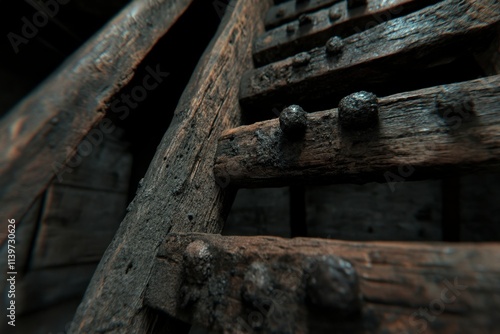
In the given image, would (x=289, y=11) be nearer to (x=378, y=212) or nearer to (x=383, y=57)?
(x=383, y=57)

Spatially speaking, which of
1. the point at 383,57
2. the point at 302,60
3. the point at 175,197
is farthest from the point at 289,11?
the point at 175,197

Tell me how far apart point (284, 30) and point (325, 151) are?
3.03 ft

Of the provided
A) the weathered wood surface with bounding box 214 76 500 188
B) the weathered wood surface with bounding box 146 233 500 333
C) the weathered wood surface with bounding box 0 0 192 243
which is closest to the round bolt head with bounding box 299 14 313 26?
the weathered wood surface with bounding box 214 76 500 188

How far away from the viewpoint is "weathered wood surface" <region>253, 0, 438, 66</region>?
107 cm

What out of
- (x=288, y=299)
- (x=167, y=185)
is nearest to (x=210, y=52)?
(x=167, y=185)

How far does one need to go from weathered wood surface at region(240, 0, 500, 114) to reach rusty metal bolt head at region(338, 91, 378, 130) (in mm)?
303

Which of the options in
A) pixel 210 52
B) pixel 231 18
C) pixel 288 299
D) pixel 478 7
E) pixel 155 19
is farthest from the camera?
pixel 231 18

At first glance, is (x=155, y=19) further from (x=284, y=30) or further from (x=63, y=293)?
(x=63, y=293)

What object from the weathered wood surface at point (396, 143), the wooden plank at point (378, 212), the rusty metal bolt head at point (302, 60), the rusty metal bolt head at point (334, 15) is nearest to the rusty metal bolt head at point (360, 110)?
the weathered wood surface at point (396, 143)

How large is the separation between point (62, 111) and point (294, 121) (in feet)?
2.38

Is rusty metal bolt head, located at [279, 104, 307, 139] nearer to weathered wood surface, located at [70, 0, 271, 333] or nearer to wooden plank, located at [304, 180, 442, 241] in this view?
weathered wood surface, located at [70, 0, 271, 333]

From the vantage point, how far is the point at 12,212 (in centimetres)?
55

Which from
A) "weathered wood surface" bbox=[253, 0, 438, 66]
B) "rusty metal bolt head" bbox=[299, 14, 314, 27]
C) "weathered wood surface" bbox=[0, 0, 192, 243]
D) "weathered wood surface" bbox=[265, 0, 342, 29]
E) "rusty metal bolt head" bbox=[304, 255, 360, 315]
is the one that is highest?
"weathered wood surface" bbox=[265, 0, 342, 29]

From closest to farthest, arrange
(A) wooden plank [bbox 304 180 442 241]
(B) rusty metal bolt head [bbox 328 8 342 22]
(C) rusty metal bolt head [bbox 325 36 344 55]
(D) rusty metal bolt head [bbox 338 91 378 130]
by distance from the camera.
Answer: (D) rusty metal bolt head [bbox 338 91 378 130] < (C) rusty metal bolt head [bbox 325 36 344 55] < (B) rusty metal bolt head [bbox 328 8 342 22] < (A) wooden plank [bbox 304 180 442 241]
